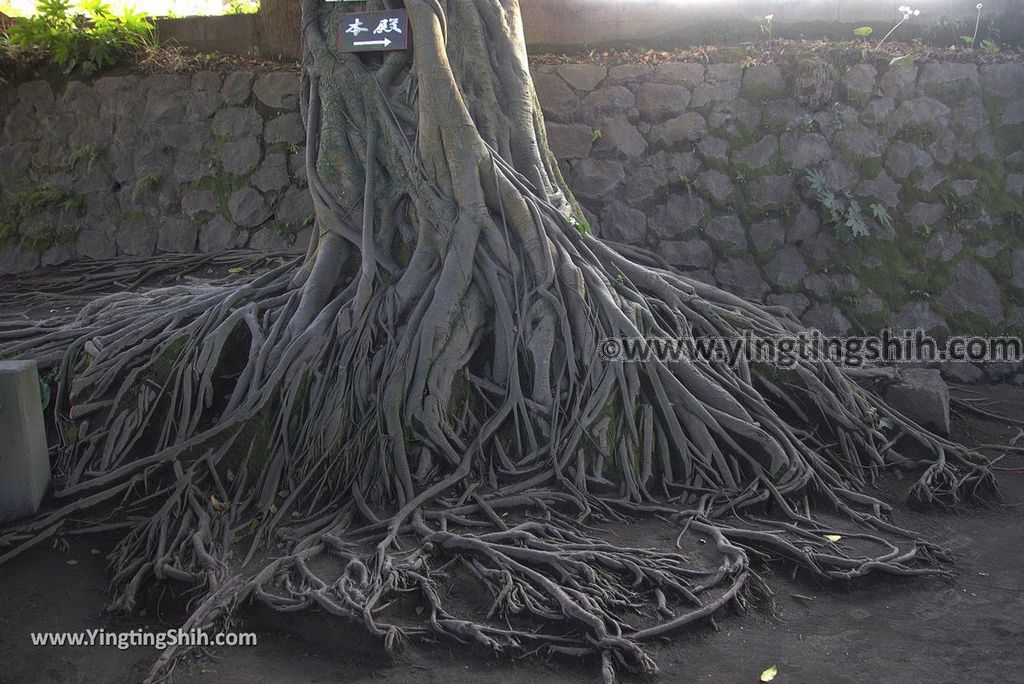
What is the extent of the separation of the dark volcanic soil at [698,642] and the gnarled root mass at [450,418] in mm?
105

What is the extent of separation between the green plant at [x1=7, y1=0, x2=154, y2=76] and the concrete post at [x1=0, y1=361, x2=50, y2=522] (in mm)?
4611

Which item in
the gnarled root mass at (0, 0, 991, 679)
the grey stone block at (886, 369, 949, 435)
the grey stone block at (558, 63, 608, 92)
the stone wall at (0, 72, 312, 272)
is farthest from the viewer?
the stone wall at (0, 72, 312, 272)

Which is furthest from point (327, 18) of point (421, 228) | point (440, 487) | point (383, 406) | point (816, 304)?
point (816, 304)

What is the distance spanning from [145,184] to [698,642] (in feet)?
20.8

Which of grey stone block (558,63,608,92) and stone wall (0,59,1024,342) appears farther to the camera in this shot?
grey stone block (558,63,608,92)

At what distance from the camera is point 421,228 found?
5.13 meters

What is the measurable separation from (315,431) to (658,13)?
4832 mm

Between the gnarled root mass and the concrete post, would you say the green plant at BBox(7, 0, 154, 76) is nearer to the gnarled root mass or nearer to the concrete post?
the gnarled root mass

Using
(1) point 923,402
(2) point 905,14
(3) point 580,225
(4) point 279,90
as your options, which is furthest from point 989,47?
(4) point 279,90

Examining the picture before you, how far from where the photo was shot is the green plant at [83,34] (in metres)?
8.17

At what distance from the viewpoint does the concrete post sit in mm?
4445

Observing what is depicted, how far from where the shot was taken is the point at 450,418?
4.80m

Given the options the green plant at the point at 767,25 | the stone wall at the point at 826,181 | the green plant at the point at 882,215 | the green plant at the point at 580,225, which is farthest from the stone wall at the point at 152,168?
the green plant at the point at 882,215

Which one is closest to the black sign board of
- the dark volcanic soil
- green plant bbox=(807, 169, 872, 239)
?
the dark volcanic soil
